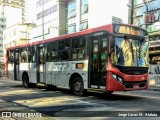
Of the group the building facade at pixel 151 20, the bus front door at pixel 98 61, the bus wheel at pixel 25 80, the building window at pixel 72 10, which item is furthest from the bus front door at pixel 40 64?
the building window at pixel 72 10

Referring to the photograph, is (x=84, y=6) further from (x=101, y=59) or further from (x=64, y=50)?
(x=101, y=59)

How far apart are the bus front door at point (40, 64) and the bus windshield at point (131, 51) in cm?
665

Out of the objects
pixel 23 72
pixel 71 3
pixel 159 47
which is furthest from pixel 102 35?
pixel 71 3

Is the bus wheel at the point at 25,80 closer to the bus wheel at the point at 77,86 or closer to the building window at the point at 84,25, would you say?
the bus wheel at the point at 77,86

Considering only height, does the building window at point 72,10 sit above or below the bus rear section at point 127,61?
above

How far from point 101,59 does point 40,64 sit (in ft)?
20.8

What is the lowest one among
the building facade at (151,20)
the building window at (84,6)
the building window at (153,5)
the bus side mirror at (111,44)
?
the bus side mirror at (111,44)

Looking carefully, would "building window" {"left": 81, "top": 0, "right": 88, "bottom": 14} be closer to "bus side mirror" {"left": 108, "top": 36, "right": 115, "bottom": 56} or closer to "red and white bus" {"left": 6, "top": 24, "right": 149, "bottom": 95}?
"red and white bus" {"left": 6, "top": 24, "right": 149, "bottom": 95}

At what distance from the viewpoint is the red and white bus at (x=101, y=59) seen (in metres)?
13.3

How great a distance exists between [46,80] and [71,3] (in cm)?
3665

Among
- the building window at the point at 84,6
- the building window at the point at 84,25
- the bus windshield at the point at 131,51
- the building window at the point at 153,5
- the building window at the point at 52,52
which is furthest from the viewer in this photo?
the building window at the point at 84,6

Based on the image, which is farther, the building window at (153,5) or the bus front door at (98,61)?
the building window at (153,5)

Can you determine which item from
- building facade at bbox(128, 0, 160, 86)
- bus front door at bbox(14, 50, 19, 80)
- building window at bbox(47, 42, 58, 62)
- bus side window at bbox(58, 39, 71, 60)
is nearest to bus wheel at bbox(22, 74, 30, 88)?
bus front door at bbox(14, 50, 19, 80)

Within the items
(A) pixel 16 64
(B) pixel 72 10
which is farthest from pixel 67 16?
(A) pixel 16 64
